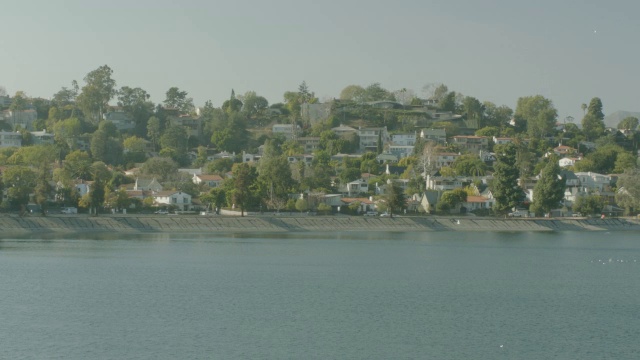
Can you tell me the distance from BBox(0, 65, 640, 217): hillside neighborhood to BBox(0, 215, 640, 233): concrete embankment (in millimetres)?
2041

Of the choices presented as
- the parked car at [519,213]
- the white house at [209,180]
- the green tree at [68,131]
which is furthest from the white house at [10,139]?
the parked car at [519,213]

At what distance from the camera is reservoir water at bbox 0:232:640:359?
995 inches

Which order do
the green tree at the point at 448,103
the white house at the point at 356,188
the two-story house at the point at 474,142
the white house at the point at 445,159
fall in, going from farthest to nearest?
the green tree at the point at 448,103
the two-story house at the point at 474,142
the white house at the point at 445,159
the white house at the point at 356,188

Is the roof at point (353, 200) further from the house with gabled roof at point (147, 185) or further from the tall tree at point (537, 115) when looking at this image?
the tall tree at point (537, 115)

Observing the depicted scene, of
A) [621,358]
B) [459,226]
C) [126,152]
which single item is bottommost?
[621,358]

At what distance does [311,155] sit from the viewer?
3991 inches

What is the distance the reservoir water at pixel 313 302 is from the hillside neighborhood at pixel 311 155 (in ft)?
63.9

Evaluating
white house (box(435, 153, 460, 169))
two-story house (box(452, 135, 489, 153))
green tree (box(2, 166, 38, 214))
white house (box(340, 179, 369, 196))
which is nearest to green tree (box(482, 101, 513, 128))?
two-story house (box(452, 135, 489, 153))

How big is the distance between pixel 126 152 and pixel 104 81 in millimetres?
21155

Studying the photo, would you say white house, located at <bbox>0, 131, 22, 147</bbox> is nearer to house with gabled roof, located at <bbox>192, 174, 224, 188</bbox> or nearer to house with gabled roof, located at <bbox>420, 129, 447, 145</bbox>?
house with gabled roof, located at <bbox>192, 174, 224, 188</bbox>

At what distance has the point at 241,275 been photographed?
132 ft

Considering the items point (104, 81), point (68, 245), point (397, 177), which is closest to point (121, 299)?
point (68, 245)

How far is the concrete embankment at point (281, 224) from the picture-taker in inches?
2505

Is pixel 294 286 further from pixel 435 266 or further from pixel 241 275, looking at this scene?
pixel 435 266
